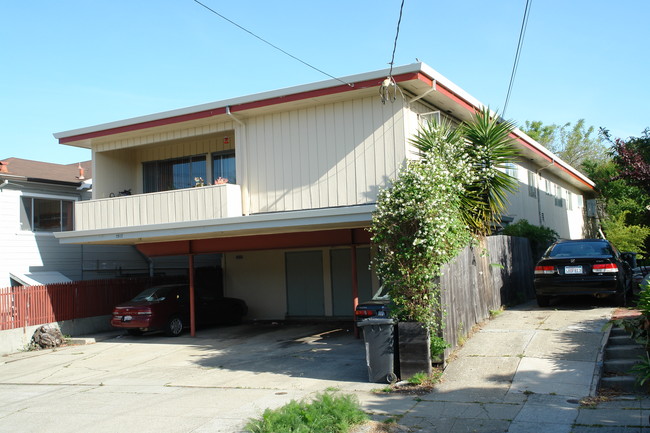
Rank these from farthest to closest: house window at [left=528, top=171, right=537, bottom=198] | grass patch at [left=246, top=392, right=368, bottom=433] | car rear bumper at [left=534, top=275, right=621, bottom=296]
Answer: house window at [left=528, top=171, right=537, bottom=198]
car rear bumper at [left=534, top=275, right=621, bottom=296]
grass patch at [left=246, top=392, right=368, bottom=433]

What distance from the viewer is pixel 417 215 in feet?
27.8

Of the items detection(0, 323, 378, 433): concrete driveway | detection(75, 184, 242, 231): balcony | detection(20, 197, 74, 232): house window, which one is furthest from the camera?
detection(20, 197, 74, 232): house window

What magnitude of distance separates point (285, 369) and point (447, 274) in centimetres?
345

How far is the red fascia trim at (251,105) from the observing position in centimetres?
1213

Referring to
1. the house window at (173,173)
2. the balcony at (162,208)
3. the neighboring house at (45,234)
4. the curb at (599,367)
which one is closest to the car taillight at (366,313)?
the curb at (599,367)

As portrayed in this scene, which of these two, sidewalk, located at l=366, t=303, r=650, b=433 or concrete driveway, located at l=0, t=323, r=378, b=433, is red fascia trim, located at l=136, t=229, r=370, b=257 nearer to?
concrete driveway, located at l=0, t=323, r=378, b=433

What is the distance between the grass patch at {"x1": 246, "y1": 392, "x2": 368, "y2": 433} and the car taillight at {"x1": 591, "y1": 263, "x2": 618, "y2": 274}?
6889 millimetres

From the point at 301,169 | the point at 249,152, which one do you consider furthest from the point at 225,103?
the point at 301,169

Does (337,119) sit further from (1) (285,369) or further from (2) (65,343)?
(2) (65,343)

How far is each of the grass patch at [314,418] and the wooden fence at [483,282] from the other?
275 cm

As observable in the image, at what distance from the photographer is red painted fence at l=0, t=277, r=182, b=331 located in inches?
594

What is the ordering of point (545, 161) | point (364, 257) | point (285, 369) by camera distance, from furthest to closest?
point (545, 161) → point (364, 257) → point (285, 369)

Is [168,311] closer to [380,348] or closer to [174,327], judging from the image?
[174,327]

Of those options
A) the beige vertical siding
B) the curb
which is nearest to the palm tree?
the beige vertical siding
